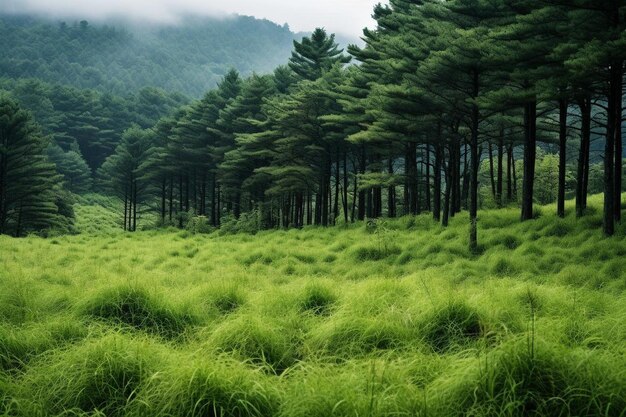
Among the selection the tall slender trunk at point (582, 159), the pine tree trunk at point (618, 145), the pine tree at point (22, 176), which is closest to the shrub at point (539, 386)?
the pine tree trunk at point (618, 145)

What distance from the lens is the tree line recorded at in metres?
13.6

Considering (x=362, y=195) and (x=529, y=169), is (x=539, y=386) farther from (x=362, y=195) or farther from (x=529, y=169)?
(x=362, y=195)

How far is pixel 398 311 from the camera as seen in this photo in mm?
4719

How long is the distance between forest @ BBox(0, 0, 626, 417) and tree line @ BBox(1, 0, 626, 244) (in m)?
0.12

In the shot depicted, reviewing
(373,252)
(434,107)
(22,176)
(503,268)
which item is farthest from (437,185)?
(22,176)

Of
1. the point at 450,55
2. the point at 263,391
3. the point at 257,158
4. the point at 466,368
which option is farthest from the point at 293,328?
the point at 257,158

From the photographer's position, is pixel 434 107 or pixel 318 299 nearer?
pixel 318 299

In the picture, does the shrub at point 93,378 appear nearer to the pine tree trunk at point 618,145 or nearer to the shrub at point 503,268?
the shrub at point 503,268

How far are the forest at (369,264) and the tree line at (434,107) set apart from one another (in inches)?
4.8

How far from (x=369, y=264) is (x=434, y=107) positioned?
25.5 feet

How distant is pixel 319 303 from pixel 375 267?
26.8ft

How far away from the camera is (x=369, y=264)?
1410 cm

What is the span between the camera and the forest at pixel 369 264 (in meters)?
2.89

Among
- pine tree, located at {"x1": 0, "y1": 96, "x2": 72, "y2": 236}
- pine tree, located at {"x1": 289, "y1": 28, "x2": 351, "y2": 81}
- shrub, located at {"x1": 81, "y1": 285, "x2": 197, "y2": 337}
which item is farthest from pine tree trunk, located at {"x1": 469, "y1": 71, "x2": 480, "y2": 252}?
pine tree, located at {"x1": 0, "y1": 96, "x2": 72, "y2": 236}
